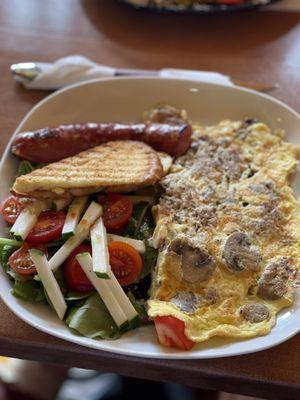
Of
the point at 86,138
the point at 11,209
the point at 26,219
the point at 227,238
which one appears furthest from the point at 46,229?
the point at 227,238

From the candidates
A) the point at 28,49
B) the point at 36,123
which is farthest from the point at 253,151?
the point at 28,49

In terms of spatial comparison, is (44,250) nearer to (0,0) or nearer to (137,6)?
(137,6)

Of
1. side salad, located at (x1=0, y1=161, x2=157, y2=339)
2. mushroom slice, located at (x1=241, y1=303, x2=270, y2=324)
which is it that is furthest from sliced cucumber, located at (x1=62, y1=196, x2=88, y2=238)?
mushroom slice, located at (x1=241, y1=303, x2=270, y2=324)

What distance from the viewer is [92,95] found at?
242 centimetres

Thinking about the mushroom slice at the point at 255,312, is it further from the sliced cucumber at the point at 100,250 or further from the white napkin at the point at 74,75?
the white napkin at the point at 74,75

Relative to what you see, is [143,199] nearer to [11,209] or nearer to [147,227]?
[147,227]

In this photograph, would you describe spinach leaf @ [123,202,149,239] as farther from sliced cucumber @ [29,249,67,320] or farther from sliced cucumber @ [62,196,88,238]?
sliced cucumber @ [29,249,67,320]

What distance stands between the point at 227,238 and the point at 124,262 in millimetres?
387

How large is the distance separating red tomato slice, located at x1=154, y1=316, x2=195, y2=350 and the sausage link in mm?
837

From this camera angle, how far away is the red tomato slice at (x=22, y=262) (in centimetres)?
170

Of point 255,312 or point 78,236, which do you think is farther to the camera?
point 78,236

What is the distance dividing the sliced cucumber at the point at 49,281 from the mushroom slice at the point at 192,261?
0.41 m

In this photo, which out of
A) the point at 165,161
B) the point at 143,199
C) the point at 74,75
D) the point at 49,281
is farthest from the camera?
the point at 74,75

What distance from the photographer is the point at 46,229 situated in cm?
180
